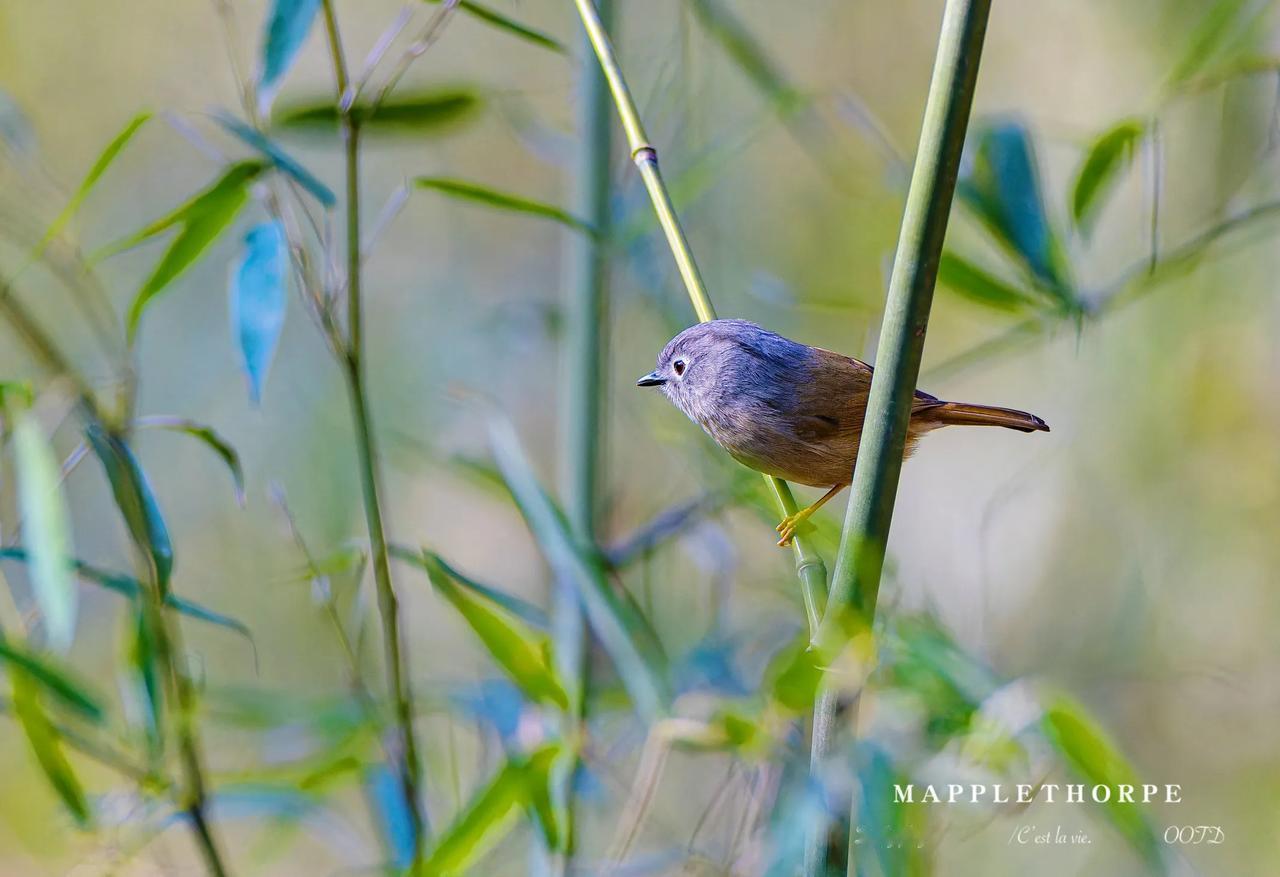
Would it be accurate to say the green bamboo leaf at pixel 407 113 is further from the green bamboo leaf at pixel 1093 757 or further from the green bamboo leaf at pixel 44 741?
the green bamboo leaf at pixel 1093 757

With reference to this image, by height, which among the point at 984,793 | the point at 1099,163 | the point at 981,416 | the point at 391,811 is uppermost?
the point at 1099,163

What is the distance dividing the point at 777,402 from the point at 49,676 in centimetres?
106

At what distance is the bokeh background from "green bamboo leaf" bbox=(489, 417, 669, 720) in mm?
622

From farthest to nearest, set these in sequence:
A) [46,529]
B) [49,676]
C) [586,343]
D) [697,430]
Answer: [697,430], [586,343], [49,676], [46,529]

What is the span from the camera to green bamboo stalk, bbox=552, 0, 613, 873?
164 centimetres

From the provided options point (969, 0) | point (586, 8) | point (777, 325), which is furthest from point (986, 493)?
point (969, 0)

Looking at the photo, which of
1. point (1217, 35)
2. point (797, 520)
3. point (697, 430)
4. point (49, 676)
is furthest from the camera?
point (697, 430)

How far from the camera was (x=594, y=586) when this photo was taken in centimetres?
145

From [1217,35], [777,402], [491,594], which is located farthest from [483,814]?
[1217,35]

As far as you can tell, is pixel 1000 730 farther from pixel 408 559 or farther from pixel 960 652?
pixel 408 559

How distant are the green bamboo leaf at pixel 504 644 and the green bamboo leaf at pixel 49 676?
37 centimetres

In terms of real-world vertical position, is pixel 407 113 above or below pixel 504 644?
above

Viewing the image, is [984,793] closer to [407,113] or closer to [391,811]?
[391,811]

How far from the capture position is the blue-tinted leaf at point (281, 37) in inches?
46.8
